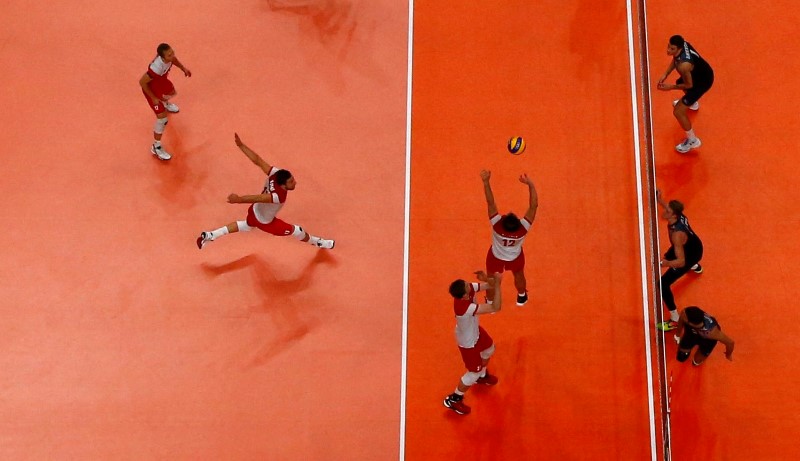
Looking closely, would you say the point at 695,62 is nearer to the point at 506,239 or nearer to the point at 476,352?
the point at 506,239

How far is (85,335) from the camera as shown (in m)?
8.90

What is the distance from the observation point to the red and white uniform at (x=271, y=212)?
8.44m

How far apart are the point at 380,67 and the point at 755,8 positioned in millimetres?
5691

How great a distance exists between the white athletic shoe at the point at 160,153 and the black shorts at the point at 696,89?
669 centimetres

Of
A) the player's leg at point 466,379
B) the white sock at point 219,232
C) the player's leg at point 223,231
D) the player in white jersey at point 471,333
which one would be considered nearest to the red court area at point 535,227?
the player's leg at point 466,379

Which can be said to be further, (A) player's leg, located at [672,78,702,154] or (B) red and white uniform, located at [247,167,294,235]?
(A) player's leg, located at [672,78,702,154]

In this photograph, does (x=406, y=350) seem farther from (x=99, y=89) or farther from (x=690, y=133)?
(x=99, y=89)

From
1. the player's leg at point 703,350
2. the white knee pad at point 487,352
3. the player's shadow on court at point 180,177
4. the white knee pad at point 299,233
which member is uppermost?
the player's shadow on court at point 180,177

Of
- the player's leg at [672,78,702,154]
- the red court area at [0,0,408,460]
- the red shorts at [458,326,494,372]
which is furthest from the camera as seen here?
the player's leg at [672,78,702,154]

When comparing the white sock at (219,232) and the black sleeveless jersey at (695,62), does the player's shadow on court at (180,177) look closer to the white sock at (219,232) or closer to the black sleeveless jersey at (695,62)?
the white sock at (219,232)

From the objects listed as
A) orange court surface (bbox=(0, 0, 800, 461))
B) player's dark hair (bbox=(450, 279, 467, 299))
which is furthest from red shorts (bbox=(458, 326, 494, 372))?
orange court surface (bbox=(0, 0, 800, 461))

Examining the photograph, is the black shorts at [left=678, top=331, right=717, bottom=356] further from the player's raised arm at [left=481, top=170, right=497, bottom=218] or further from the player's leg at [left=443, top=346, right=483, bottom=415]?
the player's raised arm at [left=481, top=170, right=497, bottom=218]

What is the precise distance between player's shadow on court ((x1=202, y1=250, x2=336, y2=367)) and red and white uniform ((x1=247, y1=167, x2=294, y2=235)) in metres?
0.63

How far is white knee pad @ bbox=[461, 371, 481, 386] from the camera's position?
25.7 feet
